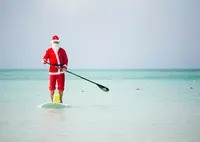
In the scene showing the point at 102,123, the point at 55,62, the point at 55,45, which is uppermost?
the point at 55,45

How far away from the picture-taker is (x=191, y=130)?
357 centimetres

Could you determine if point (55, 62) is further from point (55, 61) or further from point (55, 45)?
point (55, 45)

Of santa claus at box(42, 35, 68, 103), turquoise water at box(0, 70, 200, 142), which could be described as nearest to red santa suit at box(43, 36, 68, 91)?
santa claus at box(42, 35, 68, 103)

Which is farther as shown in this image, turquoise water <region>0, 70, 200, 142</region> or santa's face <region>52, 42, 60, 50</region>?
santa's face <region>52, 42, 60, 50</region>

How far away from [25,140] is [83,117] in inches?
51.2

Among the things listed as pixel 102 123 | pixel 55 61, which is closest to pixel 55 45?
pixel 55 61

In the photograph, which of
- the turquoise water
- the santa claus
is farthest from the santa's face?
the turquoise water

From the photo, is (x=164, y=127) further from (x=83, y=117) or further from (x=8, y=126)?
(x=8, y=126)

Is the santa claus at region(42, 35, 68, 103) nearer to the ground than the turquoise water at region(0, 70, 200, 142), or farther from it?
farther from it

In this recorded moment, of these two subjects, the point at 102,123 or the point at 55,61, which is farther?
the point at 55,61

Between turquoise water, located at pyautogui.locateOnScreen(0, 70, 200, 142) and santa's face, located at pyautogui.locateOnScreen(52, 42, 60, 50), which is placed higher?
santa's face, located at pyautogui.locateOnScreen(52, 42, 60, 50)

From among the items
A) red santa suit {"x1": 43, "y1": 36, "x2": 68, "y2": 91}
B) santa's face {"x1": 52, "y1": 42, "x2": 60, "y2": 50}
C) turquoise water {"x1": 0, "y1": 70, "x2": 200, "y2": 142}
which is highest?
santa's face {"x1": 52, "y1": 42, "x2": 60, "y2": 50}

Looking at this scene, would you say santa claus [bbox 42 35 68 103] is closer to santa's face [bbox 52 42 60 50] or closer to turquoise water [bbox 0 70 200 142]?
santa's face [bbox 52 42 60 50]

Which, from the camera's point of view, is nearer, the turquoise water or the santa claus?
the turquoise water
